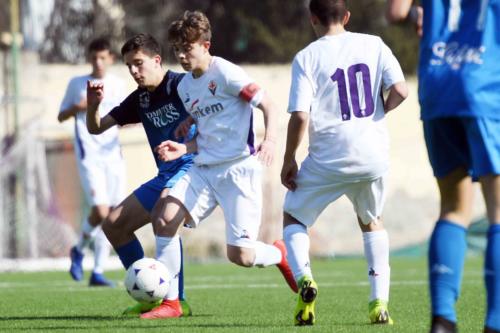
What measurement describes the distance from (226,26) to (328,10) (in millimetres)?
27234

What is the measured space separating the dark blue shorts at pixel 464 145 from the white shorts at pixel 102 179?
702cm

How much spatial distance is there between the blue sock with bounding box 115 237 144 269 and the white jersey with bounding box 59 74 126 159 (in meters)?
3.44

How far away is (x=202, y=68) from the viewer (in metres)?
7.04

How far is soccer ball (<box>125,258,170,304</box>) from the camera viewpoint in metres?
6.80

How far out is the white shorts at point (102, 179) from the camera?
11.5m

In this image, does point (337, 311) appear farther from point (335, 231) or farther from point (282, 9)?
point (282, 9)

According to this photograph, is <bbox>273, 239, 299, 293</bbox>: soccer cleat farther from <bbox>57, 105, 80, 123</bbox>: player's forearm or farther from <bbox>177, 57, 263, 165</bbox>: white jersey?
<bbox>57, 105, 80, 123</bbox>: player's forearm

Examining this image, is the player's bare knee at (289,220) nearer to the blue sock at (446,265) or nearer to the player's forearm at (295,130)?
the player's forearm at (295,130)

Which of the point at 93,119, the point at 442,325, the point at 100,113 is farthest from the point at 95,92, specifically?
the point at 100,113

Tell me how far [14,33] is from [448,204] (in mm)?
13679

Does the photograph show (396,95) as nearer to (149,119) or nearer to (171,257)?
(171,257)

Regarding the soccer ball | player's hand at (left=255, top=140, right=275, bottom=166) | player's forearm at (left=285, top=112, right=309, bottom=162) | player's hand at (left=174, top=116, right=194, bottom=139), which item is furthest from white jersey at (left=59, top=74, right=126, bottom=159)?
player's forearm at (left=285, top=112, right=309, bottom=162)

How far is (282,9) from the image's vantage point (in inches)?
1336

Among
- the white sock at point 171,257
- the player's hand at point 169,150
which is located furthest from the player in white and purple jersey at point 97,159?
the player's hand at point 169,150
